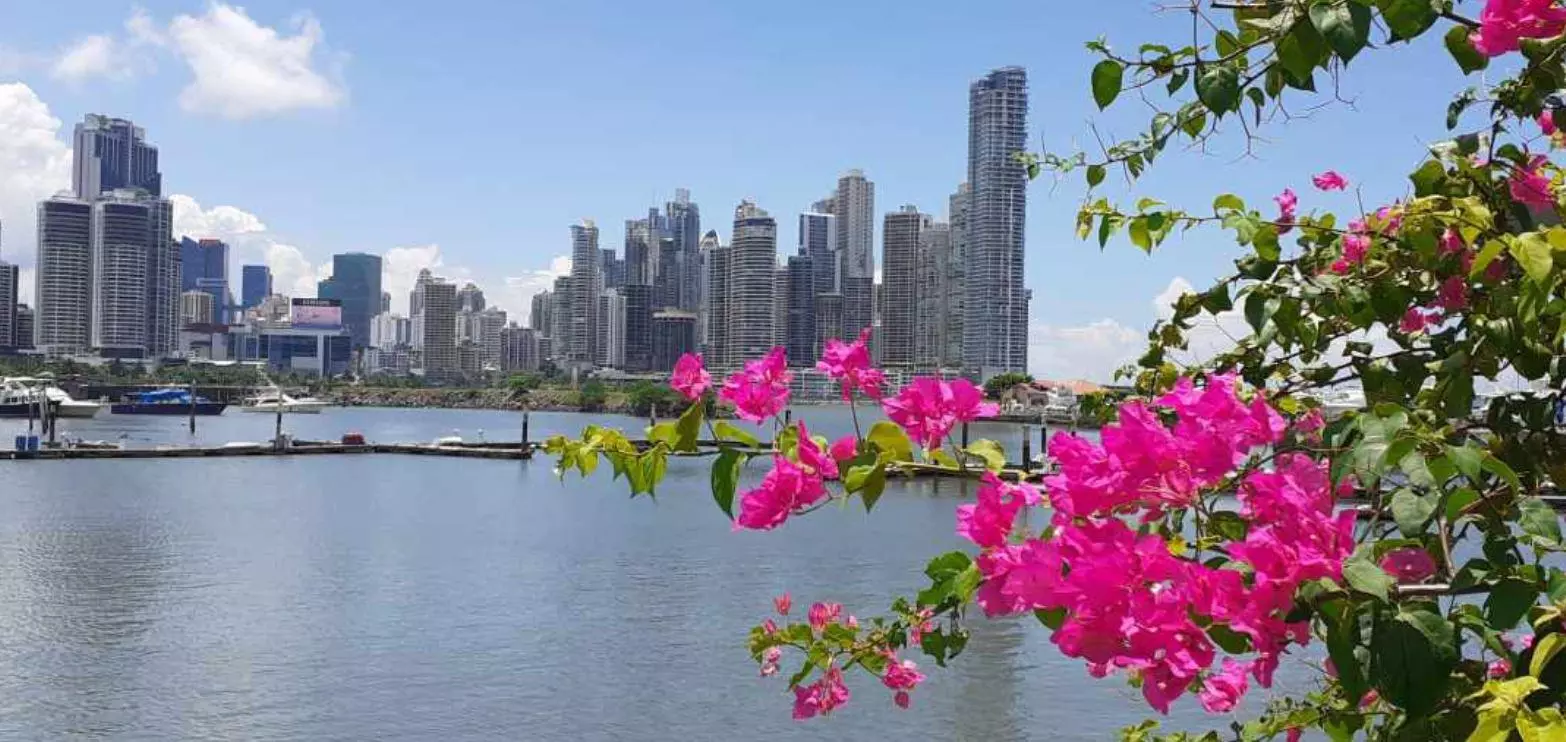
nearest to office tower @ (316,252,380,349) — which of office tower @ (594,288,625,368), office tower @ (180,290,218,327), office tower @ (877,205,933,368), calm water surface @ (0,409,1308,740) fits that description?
office tower @ (180,290,218,327)

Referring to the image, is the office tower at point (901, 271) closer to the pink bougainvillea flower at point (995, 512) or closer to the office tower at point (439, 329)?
the office tower at point (439, 329)

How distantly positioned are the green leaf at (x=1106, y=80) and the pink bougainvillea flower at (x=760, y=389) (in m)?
0.44

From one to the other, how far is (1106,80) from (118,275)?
465 ft

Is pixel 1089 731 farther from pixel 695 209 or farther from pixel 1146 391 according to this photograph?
pixel 695 209

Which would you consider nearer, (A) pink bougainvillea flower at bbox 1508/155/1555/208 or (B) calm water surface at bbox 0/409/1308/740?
(A) pink bougainvillea flower at bbox 1508/155/1555/208

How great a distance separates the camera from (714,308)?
118188 mm

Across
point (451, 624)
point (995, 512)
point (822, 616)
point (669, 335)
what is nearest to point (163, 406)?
point (669, 335)

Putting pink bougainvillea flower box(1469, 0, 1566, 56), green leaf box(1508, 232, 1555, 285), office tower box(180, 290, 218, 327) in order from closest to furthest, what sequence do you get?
green leaf box(1508, 232, 1555, 285)
pink bougainvillea flower box(1469, 0, 1566, 56)
office tower box(180, 290, 218, 327)

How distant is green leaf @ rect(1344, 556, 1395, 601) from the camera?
2.86 feet

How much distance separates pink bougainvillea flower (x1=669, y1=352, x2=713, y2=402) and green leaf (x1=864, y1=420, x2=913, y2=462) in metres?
0.21

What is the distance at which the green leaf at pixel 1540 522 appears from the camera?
3.46ft

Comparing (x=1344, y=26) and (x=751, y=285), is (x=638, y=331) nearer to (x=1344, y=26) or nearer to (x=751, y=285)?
(x=751, y=285)

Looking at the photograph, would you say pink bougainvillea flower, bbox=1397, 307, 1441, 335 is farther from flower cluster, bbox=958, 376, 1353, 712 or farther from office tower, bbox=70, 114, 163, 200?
office tower, bbox=70, 114, 163, 200

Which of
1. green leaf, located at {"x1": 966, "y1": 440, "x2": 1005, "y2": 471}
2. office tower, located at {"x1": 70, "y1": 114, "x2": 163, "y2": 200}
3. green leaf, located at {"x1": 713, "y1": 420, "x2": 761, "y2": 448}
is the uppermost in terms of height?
office tower, located at {"x1": 70, "y1": 114, "x2": 163, "y2": 200}
